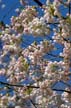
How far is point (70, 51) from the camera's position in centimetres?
919

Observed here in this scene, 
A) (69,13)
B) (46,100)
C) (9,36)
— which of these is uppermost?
(69,13)

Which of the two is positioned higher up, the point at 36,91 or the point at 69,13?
the point at 69,13

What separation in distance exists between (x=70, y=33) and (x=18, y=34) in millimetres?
1656

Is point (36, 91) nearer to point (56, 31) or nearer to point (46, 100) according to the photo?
point (46, 100)

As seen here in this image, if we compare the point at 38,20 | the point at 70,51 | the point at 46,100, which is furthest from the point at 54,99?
the point at 38,20

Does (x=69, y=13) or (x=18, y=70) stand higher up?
(x=69, y=13)

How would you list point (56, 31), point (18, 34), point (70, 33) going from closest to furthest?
point (70, 33) → point (56, 31) → point (18, 34)

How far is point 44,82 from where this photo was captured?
9.12 m

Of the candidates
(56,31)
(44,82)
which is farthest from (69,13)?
(44,82)

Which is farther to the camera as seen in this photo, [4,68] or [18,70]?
[4,68]

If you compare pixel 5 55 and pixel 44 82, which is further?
pixel 5 55

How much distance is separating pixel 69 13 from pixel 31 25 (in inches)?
30.7

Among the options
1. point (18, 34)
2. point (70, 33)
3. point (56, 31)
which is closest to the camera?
point (70, 33)

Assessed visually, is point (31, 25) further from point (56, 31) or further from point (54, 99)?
point (54, 99)
